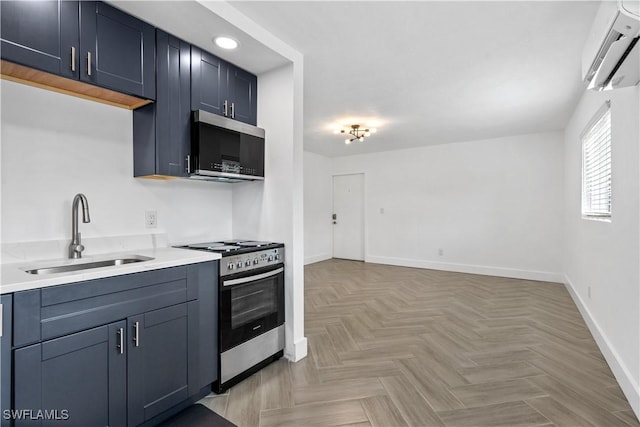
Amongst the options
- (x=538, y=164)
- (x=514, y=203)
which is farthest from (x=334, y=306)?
(x=538, y=164)

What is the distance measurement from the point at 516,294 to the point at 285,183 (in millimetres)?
3884

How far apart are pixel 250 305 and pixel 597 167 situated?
3.72 meters

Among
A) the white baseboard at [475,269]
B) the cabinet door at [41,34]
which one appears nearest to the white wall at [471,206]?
the white baseboard at [475,269]

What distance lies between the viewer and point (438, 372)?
7.80 ft

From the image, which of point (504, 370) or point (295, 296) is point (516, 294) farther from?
point (295, 296)

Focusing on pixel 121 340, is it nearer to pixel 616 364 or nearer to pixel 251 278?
pixel 251 278

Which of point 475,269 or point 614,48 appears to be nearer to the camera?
point 614,48

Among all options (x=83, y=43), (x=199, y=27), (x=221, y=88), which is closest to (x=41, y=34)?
(x=83, y=43)

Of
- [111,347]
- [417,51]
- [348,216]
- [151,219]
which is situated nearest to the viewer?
[111,347]

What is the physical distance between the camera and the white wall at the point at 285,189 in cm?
255

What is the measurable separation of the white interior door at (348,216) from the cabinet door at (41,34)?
19.5 feet

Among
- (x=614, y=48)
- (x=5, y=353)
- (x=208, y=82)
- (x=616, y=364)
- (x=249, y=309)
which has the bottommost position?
(x=616, y=364)

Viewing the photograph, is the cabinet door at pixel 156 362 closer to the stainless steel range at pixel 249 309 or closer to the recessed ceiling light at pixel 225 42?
the stainless steel range at pixel 249 309

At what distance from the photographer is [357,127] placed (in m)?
4.79
